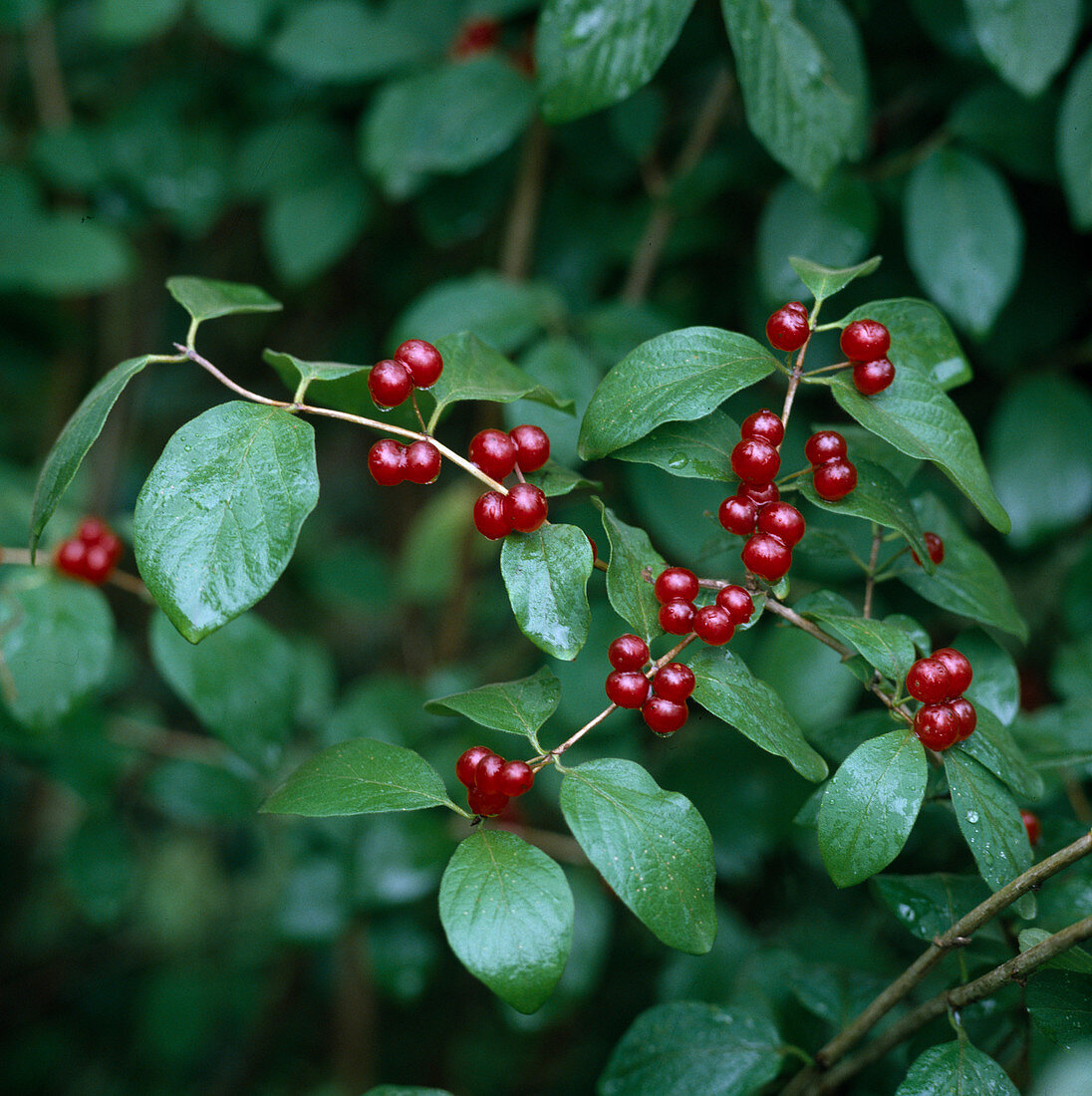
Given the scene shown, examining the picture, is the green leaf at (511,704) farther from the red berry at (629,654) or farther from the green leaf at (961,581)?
the green leaf at (961,581)

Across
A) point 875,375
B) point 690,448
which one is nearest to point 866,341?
point 875,375

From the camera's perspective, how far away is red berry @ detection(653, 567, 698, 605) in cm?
53

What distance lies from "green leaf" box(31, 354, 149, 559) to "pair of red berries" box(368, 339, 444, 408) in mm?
142

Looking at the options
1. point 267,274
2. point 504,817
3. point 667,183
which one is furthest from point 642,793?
point 267,274

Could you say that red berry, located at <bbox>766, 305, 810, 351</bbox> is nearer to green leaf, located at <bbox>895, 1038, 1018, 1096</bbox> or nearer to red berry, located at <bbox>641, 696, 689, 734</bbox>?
red berry, located at <bbox>641, 696, 689, 734</bbox>

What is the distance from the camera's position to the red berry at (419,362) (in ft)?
1.81

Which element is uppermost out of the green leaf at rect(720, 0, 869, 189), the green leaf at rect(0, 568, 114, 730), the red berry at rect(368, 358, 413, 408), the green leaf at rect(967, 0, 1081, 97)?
the green leaf at rect(967, 0, 1081, 97)

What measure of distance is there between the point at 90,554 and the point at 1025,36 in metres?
1.00

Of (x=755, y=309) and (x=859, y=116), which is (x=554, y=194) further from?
(x=859, y=116)

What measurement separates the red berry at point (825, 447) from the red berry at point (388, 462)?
0.25 metres

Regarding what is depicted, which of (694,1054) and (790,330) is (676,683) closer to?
(790,330)

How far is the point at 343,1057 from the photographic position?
63.3 inches

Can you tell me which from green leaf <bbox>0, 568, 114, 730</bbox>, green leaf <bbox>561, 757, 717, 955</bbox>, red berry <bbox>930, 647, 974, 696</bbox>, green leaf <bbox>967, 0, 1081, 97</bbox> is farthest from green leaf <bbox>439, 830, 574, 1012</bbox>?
green leaf <bbox>967, 0, 1081, 97</bbox>

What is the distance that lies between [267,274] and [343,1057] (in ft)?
5.01
